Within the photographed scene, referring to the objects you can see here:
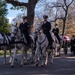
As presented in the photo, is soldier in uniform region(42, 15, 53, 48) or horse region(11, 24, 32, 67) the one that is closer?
horse region(11, 24, 32, 67)

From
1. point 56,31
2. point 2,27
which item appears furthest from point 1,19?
point 56,31

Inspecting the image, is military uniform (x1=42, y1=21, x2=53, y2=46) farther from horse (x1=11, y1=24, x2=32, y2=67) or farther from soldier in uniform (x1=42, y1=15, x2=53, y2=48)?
horse (x1=11, y1=24, x2=32, y2=67)

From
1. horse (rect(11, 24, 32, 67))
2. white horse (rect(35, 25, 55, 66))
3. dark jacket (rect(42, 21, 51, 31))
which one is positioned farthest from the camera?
dark jacket (rect(42, 21, 51, 31))

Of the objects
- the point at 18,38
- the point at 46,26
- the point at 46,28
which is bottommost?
the point at 18,38

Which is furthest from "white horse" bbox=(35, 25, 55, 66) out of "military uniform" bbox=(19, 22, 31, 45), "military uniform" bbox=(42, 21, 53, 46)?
"military uniform" bbox=(19, 22, 31, 45)

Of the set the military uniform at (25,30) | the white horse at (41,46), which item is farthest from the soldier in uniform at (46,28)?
the military uniform at (25,30)

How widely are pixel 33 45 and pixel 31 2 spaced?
41.7 ft

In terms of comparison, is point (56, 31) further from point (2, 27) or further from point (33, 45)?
point (2, 27)

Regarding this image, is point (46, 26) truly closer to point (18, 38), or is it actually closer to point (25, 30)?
point (25, 30)

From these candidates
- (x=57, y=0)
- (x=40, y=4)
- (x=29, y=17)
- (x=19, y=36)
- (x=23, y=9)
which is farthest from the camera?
(x=40, y=4)

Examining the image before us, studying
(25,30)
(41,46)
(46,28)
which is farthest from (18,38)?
(46,28)

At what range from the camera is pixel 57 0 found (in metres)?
42.9

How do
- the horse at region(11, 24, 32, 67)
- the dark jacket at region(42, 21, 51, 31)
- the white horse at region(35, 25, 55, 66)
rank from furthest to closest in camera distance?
the dark jacket at region(42, 21, 51, 31), the white horse at region(35, 25, 55, 66), the horse at region(11, 24, 32, 67)

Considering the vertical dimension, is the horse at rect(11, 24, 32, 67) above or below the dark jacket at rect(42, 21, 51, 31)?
below
